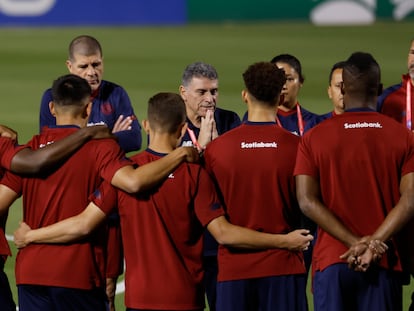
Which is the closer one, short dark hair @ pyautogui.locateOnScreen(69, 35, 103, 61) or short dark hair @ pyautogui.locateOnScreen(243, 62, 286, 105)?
short dark hair @ pyautogui.locateOnScreen(243, 62, 286, 105)

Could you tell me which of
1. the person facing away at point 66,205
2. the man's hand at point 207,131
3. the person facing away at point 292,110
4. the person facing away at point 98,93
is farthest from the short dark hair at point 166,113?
the person facing away at point 292,110

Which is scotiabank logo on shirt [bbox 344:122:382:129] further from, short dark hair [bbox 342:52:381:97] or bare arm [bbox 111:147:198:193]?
bare arm [bbox 111:147:198:193]

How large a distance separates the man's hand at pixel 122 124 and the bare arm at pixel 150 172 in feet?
7.04

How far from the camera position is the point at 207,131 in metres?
7.83

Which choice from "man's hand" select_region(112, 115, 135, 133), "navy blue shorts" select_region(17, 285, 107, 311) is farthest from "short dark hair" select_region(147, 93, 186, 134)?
"man's hand" select_region(112, 115, 135, 133)

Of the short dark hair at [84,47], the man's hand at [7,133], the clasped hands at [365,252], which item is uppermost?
the short dark hair at [84,47]

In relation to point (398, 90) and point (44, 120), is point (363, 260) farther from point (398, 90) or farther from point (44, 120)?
point (44, 120)

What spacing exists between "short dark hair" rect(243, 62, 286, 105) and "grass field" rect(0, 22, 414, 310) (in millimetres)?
9356

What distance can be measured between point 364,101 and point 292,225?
0.87m

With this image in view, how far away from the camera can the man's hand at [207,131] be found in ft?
25.6

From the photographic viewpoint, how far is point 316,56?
76.1 feet

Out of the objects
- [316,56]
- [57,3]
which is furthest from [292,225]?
[57,3]

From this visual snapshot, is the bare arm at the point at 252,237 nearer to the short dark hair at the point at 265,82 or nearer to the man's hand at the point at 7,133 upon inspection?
the short dark hair at the point at 265,82

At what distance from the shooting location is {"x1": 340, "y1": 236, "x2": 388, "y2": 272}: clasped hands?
6953 mm
